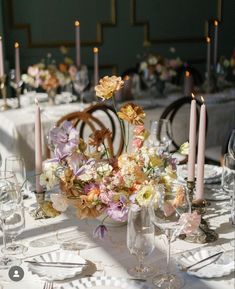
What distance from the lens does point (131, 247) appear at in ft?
4.03

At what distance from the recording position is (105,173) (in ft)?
4.60

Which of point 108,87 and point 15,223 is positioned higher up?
point 108,87

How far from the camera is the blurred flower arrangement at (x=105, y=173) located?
1.36m

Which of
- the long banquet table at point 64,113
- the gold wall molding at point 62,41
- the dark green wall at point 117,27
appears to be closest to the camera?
the long banquet table at point 64,113

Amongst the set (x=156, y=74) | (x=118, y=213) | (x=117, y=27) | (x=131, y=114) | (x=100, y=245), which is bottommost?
(x=100, y=245)

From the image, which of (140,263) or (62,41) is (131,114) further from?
(62,41)

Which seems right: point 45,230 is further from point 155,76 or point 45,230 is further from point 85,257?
point 155,76

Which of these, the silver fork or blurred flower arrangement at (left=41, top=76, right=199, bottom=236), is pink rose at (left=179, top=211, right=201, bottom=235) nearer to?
blurred flower arrangement at (left=41, top=76, right=199, bottom=236)

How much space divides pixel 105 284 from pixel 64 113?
81.4 inches

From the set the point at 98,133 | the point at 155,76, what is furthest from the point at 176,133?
the point at 98,133

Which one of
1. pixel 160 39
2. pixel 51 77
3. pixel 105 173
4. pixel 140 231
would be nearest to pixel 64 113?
pixel 51 77

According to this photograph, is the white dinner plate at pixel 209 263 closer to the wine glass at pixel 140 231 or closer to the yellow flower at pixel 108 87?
the wine glass at pixel 140 231

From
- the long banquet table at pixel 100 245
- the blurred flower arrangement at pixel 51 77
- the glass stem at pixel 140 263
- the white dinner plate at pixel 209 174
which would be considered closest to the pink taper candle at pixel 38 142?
the long banquet table at pixel 100 245

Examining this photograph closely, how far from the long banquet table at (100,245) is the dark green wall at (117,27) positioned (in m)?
3.36
